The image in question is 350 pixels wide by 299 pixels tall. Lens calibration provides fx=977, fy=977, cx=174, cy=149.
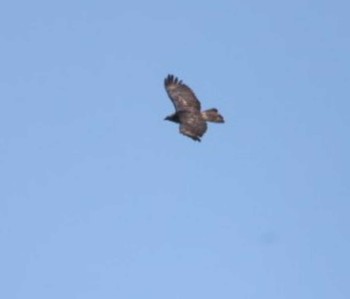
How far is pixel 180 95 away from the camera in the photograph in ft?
161

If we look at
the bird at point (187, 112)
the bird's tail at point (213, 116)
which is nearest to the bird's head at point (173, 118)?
the bird at point (187, 112)

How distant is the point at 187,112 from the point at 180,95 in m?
1.92

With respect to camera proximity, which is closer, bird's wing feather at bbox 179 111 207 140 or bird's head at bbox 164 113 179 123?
bird's wing feather at bbox 179 111 207 140

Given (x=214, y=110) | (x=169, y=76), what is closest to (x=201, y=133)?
(x=214, y=110)

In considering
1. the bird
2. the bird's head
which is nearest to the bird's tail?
the bird

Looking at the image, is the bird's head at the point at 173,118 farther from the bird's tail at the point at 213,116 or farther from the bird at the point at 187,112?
the bird's tail at the point at 213,116

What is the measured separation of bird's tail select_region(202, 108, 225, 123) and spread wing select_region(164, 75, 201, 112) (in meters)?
0.76

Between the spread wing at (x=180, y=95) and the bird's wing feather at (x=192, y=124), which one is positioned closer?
the bird's wing feather at (x=192, y=124)

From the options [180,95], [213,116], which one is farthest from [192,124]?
[180,95]

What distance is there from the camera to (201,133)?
1791 inches

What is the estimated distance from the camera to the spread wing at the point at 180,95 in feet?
158

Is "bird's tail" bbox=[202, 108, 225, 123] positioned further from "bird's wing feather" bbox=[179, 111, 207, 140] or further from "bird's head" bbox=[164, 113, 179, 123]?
"bird's head" bbox=[164, 113, 179, 123]

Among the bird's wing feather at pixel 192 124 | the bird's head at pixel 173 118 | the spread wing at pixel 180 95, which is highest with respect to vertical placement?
the spread wing at pixel 180 95

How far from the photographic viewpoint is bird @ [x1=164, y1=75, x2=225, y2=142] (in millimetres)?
45781
